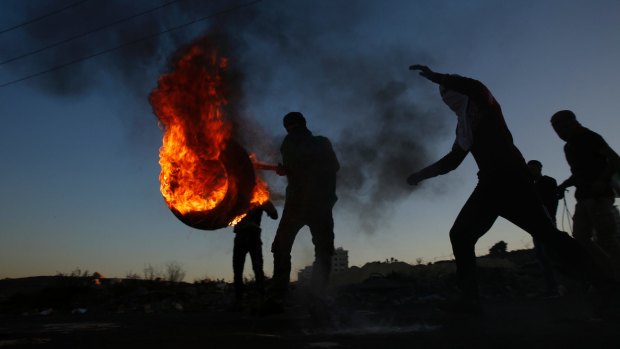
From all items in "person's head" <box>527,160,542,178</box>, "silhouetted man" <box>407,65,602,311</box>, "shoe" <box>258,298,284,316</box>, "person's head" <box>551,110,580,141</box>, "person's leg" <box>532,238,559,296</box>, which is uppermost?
"person's head" <box>527,160,542,178</box>

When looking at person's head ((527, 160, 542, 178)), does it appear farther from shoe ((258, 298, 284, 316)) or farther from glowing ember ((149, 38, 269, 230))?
shoe ((258, 298, 284, 316))

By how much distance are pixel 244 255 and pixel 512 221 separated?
3.88 metres

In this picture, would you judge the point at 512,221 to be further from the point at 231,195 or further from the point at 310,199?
the point at 231,195

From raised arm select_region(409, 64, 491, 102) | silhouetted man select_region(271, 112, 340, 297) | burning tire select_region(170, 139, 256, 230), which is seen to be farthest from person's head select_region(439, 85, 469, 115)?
burning tire select_region(170, 139, 256, 230)

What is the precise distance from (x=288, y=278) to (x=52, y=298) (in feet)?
22.9

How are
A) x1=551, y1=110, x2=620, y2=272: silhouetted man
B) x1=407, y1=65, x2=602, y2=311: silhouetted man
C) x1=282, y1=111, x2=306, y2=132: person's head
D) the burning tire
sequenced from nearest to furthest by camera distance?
1. x1=407, y1=65, x2=602, y2=311: silhouetted man
2. x1=551, y1=110, x2=620, y2=272: silhouetted man
3. x1=282, y1=111, x2=306, y2=132: person's head
4. the burning tire

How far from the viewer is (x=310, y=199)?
4969mm

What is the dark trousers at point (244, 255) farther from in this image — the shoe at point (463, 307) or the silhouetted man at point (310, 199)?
the shoe at point (463, 307)

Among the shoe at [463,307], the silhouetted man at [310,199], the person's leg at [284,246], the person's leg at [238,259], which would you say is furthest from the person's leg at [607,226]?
the person's leg at [238,259]

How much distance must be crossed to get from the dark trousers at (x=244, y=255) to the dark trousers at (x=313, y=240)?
1.86 meters

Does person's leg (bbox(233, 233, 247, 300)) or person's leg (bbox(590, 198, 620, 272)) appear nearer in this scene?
person's leg (bbox(590, 198, 620, 272))

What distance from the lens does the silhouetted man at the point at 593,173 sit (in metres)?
4.78

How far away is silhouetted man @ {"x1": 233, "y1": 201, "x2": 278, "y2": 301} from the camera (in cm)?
673

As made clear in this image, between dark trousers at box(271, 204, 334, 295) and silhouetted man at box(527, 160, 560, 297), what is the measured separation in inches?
142
